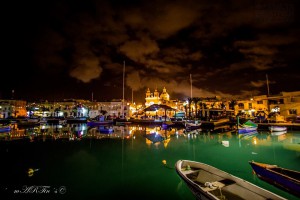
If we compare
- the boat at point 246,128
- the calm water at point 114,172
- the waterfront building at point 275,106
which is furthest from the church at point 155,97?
the calm water at point 114,172

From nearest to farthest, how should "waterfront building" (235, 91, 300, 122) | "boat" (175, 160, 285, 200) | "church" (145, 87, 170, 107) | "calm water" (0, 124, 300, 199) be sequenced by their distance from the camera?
"boat" (175, 160, 285, 200)
"calm water" (0, 124, 300, 199)
"waterfront building" (235, 91, 300, 122)
"church" (145, 87, 170, 107)

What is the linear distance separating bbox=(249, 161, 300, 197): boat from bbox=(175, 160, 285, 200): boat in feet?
7.82

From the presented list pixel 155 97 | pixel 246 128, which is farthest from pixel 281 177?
pixel 155 97

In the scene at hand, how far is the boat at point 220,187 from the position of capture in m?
5.96

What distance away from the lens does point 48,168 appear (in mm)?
A: 12664

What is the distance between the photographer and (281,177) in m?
7.71

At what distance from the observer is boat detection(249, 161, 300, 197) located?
7.17 meters

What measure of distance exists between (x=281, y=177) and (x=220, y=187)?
10.7 ft

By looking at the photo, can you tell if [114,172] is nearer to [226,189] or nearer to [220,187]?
[220,187]

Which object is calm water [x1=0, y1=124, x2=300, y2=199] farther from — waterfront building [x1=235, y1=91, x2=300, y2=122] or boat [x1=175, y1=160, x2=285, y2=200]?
waterfront building [x1=235, y1=91, x2=300, y2=122]

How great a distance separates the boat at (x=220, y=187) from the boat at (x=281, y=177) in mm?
2382

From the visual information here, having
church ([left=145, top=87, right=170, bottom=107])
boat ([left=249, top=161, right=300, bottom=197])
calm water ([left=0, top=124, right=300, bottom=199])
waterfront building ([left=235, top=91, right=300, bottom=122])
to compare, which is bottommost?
calm water ([left=0, top=124, right=300, bottom=199])

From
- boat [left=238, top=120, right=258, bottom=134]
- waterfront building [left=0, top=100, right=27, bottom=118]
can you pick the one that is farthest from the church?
boat [left=238, top=120, right=258, bottom=134]

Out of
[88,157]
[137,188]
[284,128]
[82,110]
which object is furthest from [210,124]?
[82,110]
